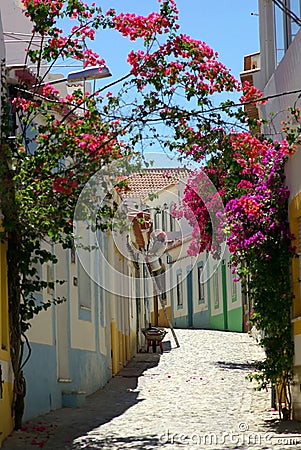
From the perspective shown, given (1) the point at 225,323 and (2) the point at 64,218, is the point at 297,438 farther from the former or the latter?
(1) the point at 225,323

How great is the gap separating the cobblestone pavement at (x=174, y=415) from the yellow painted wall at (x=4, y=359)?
0.30 m

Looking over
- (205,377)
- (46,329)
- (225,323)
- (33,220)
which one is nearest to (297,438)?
(33,220)

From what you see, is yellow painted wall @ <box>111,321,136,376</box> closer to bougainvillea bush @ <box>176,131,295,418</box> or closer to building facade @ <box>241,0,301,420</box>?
building facade @ <box>241,0,301,420</box>

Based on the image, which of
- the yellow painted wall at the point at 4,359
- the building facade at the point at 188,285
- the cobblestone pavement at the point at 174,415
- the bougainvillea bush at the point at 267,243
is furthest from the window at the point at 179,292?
the yellow painted wall at the point at 4,359

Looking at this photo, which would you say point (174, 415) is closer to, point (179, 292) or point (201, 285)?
point (201, 285)

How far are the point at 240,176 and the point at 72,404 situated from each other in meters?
5.74

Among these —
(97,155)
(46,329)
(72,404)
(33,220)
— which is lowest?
(72,404)

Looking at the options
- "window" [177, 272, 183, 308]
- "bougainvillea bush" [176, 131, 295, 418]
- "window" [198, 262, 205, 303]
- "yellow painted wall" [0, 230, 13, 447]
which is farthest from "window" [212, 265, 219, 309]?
"yellow painted wall" [0, 230, 13, 447]

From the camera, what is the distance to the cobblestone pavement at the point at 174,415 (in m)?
13.2

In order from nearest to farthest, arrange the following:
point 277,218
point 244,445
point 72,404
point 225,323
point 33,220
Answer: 1. point 244,445
2. point 33,220
3. point 277,218
4. point 72,404
5. point 225,323

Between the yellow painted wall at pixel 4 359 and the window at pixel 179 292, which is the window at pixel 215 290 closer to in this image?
the window at pixel 179 292

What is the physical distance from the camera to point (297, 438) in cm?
1297

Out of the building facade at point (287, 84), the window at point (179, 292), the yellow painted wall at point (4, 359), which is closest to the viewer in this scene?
the yellow painted wall at point (4, 359)

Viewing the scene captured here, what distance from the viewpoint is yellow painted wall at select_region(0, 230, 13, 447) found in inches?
535
